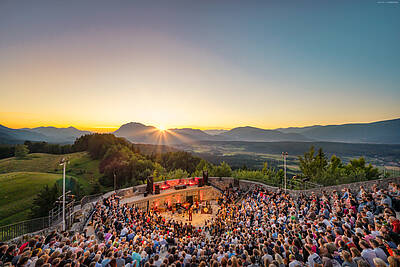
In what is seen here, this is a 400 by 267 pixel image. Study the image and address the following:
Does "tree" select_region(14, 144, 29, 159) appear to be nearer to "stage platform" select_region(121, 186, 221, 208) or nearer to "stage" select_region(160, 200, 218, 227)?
"stage platform" select_region(121, 186, 221, 208)

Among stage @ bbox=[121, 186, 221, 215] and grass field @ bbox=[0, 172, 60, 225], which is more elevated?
stage @ bbox=[121, 186, 221, 215]

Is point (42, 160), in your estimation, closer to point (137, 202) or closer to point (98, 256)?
point (137, 202)

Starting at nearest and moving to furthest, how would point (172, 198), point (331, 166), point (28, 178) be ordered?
point (172, 198) → point (331, 166) → point (28, 178)

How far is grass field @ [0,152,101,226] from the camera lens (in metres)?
34.5

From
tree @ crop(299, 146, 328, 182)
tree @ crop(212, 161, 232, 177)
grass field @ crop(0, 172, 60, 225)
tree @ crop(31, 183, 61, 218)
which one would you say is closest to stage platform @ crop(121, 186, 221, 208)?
tree @ crop(31, 183, 61, 218)

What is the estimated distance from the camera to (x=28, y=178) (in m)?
44.2

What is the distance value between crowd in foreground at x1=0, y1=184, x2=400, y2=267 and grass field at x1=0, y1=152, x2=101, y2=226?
691 centimetres

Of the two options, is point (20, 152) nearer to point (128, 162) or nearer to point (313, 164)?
point (128, 162)

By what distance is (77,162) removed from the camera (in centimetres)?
6838

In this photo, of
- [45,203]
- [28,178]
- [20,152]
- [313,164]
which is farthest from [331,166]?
[20,152]

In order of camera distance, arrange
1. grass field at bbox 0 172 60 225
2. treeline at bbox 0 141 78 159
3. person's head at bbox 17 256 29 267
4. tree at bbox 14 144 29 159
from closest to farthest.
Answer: person's head at bbox 17 256 29 267 < grass field at bbox 0 172 60 225 < tree at bbox 14 144 29 159 < treeline at bbox 0 141 78 159

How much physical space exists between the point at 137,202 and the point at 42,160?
6842 cm

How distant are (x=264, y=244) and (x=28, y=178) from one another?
5794 centimetres

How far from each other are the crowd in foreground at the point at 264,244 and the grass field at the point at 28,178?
691cm
